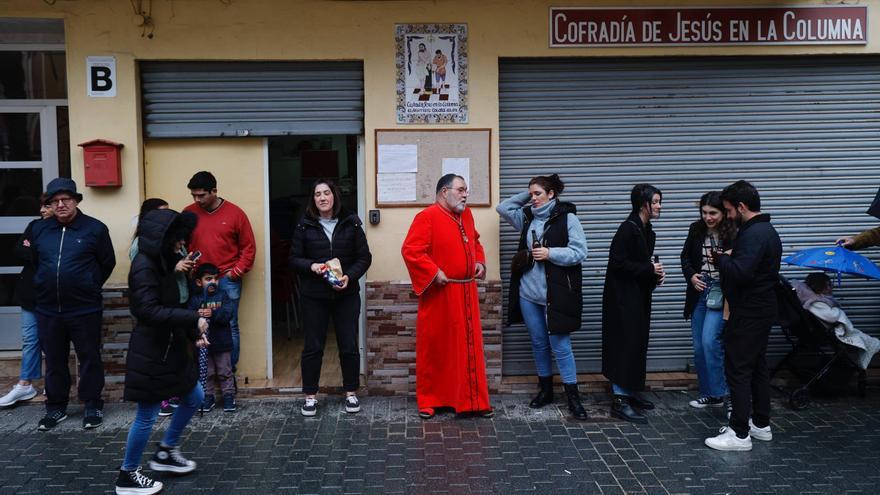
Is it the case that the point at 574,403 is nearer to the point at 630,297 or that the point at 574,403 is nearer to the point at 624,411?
the point at 624,411

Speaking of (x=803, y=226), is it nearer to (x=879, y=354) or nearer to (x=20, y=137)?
(x=879, y=354)

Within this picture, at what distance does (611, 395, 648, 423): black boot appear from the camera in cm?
618

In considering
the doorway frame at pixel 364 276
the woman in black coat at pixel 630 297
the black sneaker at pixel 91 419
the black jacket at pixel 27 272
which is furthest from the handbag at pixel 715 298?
the black jacket at pixel 27 272

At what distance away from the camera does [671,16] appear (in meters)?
6.95

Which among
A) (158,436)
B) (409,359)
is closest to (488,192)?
(409,359)

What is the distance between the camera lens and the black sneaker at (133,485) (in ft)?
15.8

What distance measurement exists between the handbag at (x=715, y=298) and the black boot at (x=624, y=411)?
102 centimetres

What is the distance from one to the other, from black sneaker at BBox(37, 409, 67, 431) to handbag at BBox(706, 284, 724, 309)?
528 cm

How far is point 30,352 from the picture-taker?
6582 mm

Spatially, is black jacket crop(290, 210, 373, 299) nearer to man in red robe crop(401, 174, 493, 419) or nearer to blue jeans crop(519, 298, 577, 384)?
man in red robe crop(401, 174, 493, 419)

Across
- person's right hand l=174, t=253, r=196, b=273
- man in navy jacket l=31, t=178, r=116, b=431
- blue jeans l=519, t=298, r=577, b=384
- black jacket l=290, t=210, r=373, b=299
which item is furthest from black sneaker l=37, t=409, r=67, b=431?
blue jeans l=519, t=298, r=577, b=384

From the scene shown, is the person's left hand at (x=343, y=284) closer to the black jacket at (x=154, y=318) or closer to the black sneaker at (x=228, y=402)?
the black sneaker at (x=228, y=402)

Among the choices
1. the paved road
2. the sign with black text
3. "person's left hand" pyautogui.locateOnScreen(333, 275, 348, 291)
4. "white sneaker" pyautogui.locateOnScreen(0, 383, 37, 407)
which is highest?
the sign with black text

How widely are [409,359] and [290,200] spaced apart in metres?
2.87
